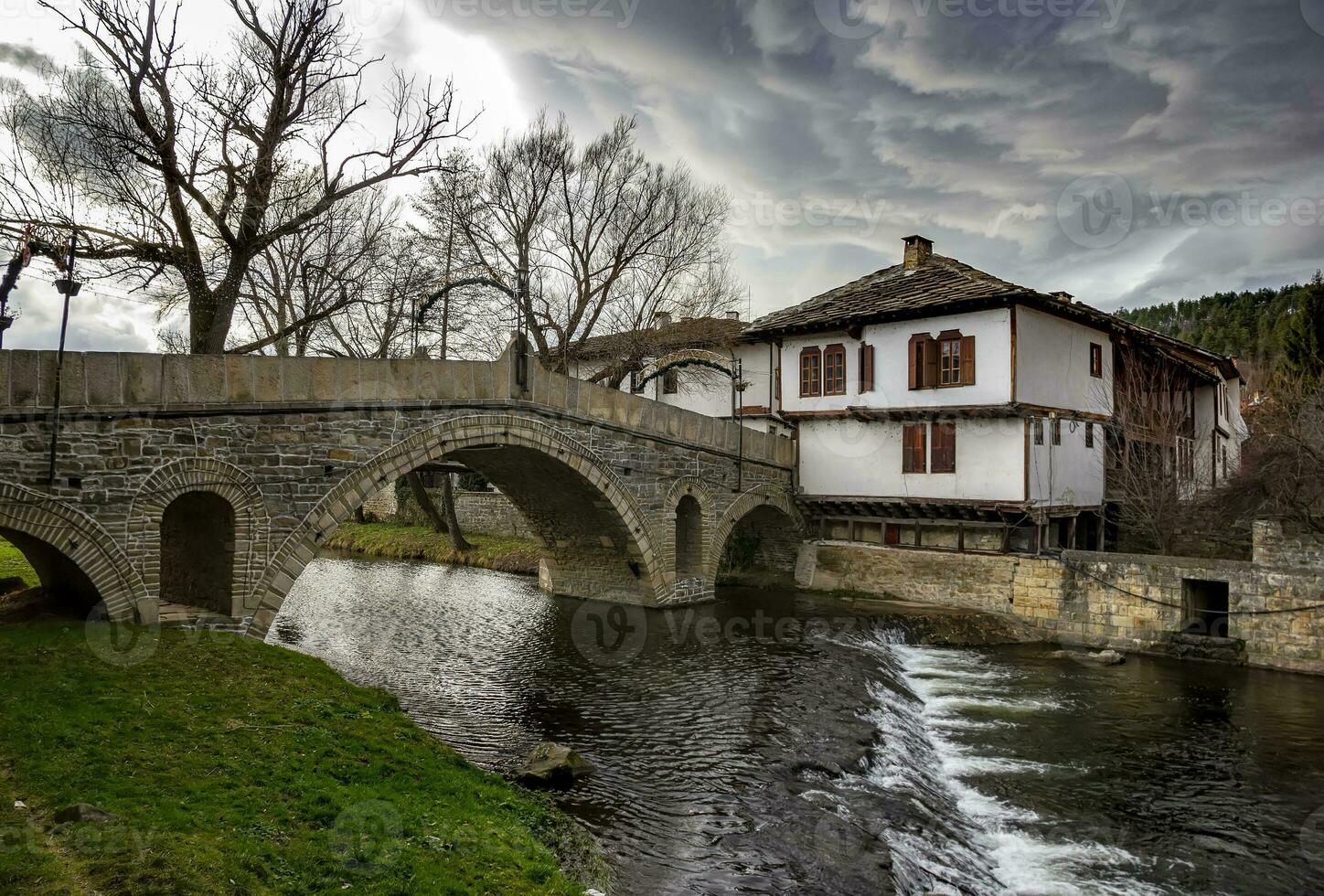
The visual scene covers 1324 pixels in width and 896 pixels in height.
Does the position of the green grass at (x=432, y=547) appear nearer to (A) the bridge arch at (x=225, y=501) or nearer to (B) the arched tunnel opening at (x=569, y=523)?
(B) the arched tunnel opening at (x=569, y=523)

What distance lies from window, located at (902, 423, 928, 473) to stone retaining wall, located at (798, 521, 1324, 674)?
84.6 inches

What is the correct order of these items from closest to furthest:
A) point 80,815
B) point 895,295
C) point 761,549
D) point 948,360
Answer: point 80,815 → point 948,360 → point 895,295 → point 761,549

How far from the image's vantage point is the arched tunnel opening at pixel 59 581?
37.1ft

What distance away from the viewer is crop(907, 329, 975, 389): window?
19.8 meters

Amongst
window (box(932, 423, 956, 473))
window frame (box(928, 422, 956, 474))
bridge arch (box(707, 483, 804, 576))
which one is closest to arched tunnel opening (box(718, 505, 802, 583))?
bridge arch (box(707, 483, 804, 576))

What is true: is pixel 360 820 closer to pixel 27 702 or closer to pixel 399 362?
pixel 27 702

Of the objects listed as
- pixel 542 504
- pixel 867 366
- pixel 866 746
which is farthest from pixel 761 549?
pixel 866 746

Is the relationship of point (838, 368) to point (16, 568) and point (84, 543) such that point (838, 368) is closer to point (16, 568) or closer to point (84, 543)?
point (84, 543)

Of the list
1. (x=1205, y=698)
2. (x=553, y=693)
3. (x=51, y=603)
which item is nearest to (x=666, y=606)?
(x=553, y=693)

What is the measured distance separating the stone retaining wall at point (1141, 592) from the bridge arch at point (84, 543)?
16457 mm

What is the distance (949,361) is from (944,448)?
2.15 meters

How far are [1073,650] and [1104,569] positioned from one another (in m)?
1.94

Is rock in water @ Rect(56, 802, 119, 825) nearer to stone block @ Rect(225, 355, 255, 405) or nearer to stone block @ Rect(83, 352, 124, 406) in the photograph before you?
stone block @ Rect(83, 352, 124, 406)

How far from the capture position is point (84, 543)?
10.4 m
